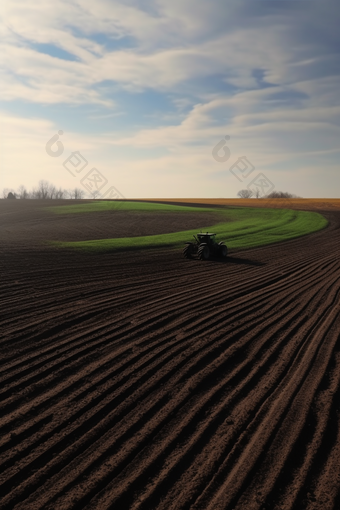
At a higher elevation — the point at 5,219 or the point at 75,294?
the point at 5,219

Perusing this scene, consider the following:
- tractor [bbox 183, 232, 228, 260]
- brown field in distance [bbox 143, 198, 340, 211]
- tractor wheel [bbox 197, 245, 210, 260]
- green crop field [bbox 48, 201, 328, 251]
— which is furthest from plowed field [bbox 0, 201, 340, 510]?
brown field in distance [bbox 143, 198, 340, 211]

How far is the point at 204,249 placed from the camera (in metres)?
19.8

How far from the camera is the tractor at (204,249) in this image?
19.9 meters

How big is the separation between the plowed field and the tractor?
6.42 metres

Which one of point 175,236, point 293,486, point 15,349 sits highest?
point 175,236

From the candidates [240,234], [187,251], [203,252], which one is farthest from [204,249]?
[240,234]

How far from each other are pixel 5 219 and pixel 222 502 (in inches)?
1698

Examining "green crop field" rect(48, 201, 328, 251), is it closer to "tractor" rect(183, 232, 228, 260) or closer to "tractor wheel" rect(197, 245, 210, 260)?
"tractor" rect(183, 232, 228, 260)

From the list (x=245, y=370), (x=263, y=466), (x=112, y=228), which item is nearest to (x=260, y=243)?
(x=112, y=228)

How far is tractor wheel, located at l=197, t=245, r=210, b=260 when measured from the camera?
19766mm

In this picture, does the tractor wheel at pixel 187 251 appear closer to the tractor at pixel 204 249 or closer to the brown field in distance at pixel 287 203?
the tractor at pixel 204 249

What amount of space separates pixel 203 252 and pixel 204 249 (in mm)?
155

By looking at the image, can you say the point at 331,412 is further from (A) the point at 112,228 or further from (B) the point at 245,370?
(A) the point at 112,228

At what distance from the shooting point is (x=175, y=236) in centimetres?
2869
